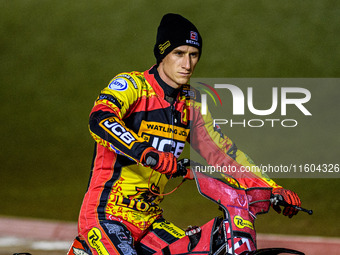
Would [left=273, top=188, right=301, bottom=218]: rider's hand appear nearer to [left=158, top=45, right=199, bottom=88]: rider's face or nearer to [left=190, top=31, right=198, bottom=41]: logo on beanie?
[left=158, top=45, right=199, bottom=88]: rider's face

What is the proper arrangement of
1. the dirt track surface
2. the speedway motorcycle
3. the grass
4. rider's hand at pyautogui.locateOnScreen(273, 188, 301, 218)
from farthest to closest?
the grass < the dirt track surface < rider's hand at pyautogui.locateOnScreen(273, 188, 301, 218) < the speedway motorcycle

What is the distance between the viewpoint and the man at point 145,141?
210 centimetres

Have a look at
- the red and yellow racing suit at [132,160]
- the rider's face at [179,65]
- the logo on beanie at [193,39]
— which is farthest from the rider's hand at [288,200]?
the logo on beanie at [193,39]

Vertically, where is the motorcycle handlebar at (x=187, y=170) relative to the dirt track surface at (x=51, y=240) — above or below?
below

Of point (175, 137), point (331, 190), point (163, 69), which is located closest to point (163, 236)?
point (175, 137)

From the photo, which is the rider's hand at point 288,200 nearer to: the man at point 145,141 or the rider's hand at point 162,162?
the man at point 145,141

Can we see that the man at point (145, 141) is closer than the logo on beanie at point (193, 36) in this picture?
Yes

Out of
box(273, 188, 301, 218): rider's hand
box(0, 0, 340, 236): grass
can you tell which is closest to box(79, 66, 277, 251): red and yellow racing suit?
box(273, 188, 301, 218): rider's hand

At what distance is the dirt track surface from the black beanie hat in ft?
7.13

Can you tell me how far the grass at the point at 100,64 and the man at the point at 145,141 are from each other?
2.79 m

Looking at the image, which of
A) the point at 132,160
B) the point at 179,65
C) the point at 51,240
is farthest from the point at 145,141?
the point at 51,240

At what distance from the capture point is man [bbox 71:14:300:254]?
82.7 inches

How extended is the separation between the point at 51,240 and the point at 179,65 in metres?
2.53

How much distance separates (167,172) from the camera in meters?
1.86
